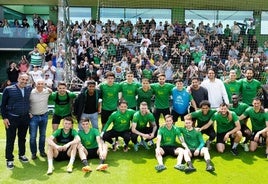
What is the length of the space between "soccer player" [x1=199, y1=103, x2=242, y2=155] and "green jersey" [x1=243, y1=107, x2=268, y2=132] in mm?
346

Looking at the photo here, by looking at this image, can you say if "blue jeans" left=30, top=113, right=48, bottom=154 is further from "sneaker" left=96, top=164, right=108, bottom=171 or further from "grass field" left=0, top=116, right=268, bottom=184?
"sneaker" left=96, top=164, right=108, bottom=171

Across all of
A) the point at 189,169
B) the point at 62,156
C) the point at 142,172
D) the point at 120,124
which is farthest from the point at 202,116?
the point at 62,156

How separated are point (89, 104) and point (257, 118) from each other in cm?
350

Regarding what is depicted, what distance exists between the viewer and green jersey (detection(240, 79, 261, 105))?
8.97 metres

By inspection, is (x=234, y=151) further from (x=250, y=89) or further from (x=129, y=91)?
(x=129, y=91)

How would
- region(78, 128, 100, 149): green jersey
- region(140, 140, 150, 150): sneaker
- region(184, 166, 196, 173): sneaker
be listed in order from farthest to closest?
region(140, 140, 150, 150): sneaker, region(78, 128, 100, 149): green jersey, region(184, 166, 196, 173): sneaker

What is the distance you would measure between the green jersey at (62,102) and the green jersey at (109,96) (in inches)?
31.9

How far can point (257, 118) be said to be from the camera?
816 cm

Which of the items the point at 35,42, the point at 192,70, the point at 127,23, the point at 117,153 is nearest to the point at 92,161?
the point at 117,153

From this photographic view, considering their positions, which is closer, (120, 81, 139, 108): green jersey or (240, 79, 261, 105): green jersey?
(120, 81, 139, 108): green jersey

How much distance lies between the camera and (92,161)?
7652 mm

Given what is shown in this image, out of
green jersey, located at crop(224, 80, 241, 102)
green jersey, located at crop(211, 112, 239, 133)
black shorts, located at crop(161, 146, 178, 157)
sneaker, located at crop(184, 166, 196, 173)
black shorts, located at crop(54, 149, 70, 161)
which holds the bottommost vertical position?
sneaker, located at crop(184, 166, 196, 173)

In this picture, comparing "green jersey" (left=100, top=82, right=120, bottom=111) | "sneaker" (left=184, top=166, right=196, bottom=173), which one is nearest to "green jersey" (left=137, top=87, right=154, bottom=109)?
"green jersey" (left=100, top=82, right=120, bottom=111)

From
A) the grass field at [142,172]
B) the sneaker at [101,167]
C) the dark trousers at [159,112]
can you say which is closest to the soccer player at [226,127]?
the grass field at [142,172]
